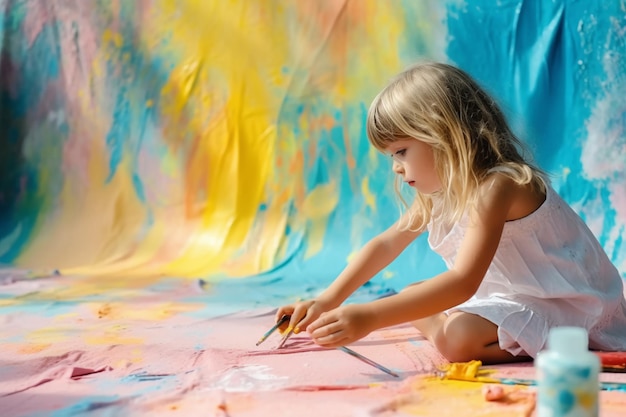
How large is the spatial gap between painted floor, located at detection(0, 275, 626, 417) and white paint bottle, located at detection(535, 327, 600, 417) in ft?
1.10

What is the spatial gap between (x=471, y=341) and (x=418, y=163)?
0.95 feet

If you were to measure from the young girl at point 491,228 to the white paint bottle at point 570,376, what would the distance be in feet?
1.74

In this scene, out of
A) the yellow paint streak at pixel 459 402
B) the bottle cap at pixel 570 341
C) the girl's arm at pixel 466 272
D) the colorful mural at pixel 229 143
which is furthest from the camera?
the colorful mural at pixel 229 143

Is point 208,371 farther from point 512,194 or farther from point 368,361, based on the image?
point 512,194

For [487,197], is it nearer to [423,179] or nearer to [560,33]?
[423,179]

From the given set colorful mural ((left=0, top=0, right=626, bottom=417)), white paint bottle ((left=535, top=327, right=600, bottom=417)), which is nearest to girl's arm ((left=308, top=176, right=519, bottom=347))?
colorful mural ((left=0, top=0, right=626, bottom=417))

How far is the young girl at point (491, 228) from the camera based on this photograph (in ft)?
4.10

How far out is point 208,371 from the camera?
3.99 feet

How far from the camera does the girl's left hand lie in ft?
3.50

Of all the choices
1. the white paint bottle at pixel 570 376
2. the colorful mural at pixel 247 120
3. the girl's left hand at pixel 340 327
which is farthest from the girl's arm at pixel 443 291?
the colorful mural at pixel 247 120

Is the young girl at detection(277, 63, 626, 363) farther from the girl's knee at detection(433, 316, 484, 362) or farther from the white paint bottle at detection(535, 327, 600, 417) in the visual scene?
the white paint bottle at detection(535, 327, 600, 417)

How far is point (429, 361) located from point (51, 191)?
1719 mm

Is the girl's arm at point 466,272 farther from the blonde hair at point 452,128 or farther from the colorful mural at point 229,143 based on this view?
the colorful mural at point 229,143

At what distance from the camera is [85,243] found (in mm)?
2494
